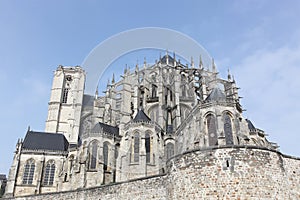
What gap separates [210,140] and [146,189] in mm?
10245

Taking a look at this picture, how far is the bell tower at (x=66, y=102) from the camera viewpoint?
128 ft

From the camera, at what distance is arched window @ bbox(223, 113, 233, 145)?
21391mm

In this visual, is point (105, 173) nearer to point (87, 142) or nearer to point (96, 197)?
point (87, 142)

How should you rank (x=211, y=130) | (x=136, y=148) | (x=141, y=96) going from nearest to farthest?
1. (x=211, y=130)
2. (x=136, y=148)
3. (x=141, y=96)

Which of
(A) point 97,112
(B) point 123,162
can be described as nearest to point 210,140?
(B) point 123,162

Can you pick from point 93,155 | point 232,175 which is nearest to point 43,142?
point 93,155

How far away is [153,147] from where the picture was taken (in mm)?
24578

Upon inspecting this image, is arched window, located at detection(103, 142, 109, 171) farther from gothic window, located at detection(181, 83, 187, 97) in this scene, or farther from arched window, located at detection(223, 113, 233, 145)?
gothic window, located at detection(181, 83, 187, 97)

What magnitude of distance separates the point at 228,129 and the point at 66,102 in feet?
91.1

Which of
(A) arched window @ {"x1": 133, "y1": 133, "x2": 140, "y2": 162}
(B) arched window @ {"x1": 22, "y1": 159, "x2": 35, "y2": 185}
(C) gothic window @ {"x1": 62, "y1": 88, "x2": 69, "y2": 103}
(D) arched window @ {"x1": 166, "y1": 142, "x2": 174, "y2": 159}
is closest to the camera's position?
(A) arched window @ {"x1": 133, "y1": 133, "x2": 140, "y2": 162}

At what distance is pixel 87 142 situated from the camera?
25.4 metres

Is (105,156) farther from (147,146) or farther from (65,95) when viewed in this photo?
(65,95)

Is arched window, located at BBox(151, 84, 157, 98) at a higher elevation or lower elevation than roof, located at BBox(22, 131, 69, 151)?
higher

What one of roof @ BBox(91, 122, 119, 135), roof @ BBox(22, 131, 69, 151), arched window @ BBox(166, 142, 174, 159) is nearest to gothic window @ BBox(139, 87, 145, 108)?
roof @ BBox(91, 122, 119, 135)
